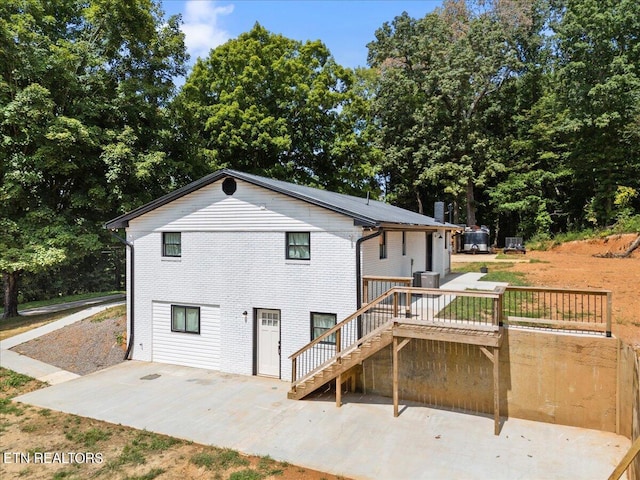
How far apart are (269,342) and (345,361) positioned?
322 centimetres

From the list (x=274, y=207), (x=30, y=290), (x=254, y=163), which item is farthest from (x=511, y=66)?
(x=30, y=290)

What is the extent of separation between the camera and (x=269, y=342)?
40.3 feet

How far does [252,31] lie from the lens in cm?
2845

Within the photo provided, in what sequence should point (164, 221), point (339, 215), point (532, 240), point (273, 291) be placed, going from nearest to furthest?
1. point (339, 215)
2. point (273, 291)
3. point (164, 221)
4. point (532, 240)

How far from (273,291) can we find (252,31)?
23598mm

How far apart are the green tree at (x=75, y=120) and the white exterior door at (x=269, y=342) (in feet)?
36.5

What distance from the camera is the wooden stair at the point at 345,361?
977 centimetres

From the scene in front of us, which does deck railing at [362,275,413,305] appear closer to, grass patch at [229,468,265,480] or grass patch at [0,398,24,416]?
grass patch at [229,468,265,480]

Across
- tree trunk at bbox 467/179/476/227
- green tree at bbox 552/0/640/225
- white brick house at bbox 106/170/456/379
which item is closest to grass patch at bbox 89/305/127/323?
white brick house at bbox 106/170/456/379

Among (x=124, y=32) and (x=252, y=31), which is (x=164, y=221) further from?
(x=252, y=31)

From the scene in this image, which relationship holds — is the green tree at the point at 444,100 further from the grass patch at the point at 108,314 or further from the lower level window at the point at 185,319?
the lower level window at the point at 185,319

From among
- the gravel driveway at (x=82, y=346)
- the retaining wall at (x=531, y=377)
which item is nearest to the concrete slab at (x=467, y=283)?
the retaining wall at (x=531, y=377)

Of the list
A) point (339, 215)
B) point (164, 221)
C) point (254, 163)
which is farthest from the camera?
point (254, 163)

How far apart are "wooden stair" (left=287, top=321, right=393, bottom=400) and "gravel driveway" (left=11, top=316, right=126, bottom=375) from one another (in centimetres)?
754
